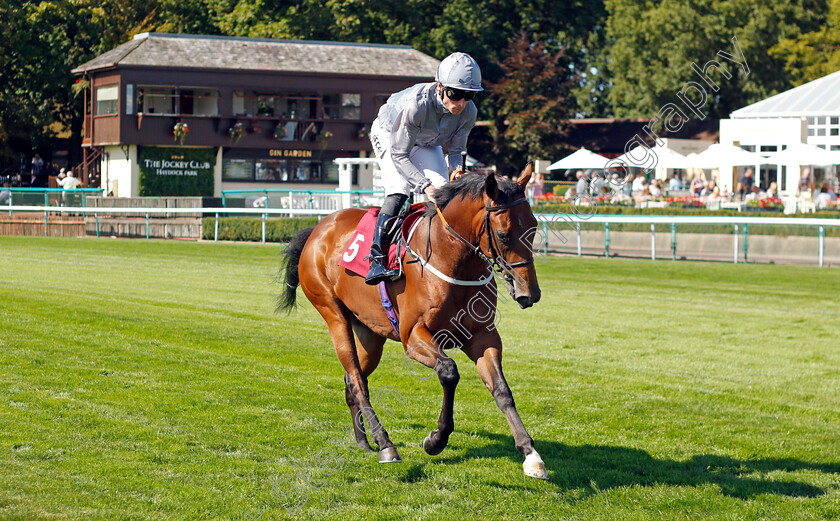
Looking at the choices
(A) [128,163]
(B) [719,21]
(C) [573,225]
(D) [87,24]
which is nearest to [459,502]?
(C) [573,225]

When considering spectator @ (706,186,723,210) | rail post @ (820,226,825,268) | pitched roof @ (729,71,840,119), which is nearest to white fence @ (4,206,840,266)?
rail post @ (820,226,825,268)

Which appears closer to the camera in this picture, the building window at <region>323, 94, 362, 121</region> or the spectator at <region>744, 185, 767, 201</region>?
the spectator at <region>744, 185, 767, 201</region>

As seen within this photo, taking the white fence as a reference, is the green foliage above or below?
below

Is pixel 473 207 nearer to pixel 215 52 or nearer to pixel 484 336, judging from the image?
pixel 484 336

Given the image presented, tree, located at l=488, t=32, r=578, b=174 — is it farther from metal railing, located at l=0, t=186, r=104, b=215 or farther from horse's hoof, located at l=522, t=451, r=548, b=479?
horse's hoof, located at l=522, t=451, r=548, b=479

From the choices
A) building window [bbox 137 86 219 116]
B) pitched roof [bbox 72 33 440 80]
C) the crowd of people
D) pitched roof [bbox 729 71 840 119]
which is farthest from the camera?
building window [bbox 137 86 219 116]

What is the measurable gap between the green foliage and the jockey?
1951 centimetres

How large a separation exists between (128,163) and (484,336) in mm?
37891

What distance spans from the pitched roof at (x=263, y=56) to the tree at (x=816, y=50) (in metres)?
17.9

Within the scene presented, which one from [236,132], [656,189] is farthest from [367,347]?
[236,132]

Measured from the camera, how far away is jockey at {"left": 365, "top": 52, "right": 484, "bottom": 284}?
5.98 metres

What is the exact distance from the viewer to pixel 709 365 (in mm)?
10266

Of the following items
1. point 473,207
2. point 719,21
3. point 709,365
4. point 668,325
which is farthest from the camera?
point 719,21

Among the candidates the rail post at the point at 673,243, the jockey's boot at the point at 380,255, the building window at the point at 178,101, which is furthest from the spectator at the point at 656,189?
the jockey's boot at the point at 380,255
